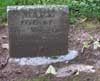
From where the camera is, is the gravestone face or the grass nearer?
the gravestone face

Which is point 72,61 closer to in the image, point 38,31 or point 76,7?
point 38,31

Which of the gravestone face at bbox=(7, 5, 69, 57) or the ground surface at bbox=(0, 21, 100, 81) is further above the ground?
the gravestone face at bbox=(7, 5, 69, 57)

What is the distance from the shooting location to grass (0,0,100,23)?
21.7 ft

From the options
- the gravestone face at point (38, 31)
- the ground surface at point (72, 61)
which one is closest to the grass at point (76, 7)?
the ground surface at point (72, 61)

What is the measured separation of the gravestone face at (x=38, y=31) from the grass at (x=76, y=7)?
4.60 ft

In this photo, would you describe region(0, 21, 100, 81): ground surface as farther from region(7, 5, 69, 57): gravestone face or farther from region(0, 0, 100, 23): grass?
region(0, 0, 100, 23): grass

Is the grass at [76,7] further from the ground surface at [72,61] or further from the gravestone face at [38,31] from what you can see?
the gravestone face at [38,31]

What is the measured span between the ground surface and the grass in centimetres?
36

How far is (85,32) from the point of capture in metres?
6.07

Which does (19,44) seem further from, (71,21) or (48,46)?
(71,21)

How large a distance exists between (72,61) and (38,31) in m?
0.55

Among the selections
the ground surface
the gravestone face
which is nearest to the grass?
the ground surface

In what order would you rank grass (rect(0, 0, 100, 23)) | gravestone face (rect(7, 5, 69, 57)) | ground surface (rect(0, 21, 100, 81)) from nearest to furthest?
ground surface (rect(0, 21, 100, 81))
gravestone face (rect(7, 5, 69, 57))
grass (rect(0, 0, 100, 23))

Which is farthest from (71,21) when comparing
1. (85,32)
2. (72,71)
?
(72,71)
